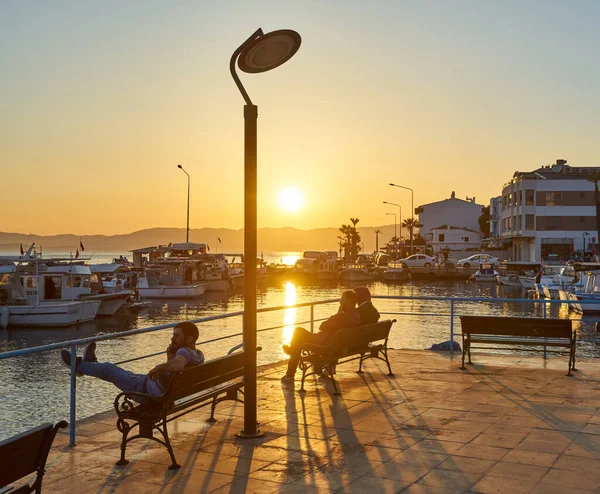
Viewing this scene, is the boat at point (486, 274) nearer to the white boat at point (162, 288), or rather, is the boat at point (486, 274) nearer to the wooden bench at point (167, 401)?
the white boat at point (162, 288)

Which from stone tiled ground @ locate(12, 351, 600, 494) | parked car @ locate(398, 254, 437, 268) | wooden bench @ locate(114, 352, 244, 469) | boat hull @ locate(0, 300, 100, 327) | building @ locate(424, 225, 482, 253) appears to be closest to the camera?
stone tiled ground @ locate(12, 351, 600, 494)

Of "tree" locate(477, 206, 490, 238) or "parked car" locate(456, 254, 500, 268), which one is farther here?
"tree" locate(477, 206, 490, 238)

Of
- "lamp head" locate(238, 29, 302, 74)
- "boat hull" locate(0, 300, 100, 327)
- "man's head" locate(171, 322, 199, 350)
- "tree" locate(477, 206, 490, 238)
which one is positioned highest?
"tree" locate(477, 206, 490, 238)

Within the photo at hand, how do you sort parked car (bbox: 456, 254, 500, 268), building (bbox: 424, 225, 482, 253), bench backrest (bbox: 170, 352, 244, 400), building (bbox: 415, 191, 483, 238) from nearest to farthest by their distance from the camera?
1. bench backrest (bbox: 170, 352, 244, 400)
2. parked car (bbox: 456, 254, 500, 268)
3. building (bbox: 424, 225, 482, 253)
4. building (bbox: 415, 191, 483, 238)

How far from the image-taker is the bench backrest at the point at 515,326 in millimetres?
11375

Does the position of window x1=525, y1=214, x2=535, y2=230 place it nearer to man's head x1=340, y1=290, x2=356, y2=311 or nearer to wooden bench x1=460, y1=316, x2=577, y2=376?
wooden bench x1=460, y1=316, x2=577, y2=376

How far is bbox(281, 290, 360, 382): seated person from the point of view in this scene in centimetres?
1059

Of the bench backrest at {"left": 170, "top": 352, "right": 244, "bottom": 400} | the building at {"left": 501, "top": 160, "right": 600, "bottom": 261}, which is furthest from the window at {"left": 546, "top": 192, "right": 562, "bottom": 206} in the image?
A: the bench backrest at {"left": 170, "top": 352, "right": 244, "bottom": 400}

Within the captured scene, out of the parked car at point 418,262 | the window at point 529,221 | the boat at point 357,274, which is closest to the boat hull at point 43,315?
the boat at point 357,274

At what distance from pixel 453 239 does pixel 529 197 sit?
44378mm

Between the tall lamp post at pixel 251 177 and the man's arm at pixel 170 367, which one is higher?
the tall lamp post at pixel 251 177

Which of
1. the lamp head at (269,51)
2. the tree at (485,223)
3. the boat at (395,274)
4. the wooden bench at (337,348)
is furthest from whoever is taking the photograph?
the tree at (485,223)

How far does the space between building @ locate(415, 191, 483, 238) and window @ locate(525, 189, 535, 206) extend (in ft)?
183

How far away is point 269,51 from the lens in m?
7.52
